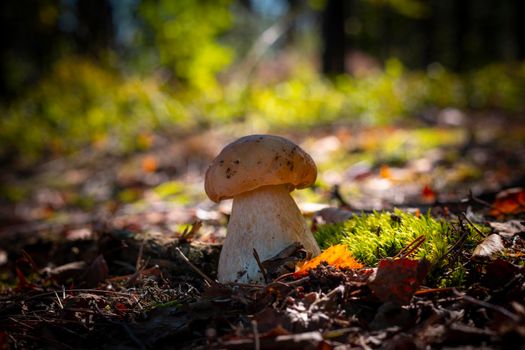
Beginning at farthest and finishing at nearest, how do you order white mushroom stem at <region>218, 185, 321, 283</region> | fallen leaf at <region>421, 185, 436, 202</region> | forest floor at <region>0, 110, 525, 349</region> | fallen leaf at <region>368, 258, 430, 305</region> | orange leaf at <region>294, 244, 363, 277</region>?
1. fallen leaf at <region>421, 185, 436, 202</region>
2. white mushroom stem at <region>218, 185, 321, 283</region>
3. orange leaf at <region>294, 244, 363, 277</region>
4. fallen leaf at <region>368, 258, 430, 305</region>
5. forest floor at <region>0, 110, 525, 349</region>

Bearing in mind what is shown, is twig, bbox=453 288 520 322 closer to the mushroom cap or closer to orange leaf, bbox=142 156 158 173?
the mushroom cap

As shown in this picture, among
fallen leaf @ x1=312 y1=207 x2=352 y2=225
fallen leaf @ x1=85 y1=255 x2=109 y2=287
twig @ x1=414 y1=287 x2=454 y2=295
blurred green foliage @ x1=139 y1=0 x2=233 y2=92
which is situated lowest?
fallen leaf @ x1=85 y1=255 x2=109 y2=287

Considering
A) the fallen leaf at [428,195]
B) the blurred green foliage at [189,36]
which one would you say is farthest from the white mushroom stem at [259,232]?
the blurred green foliage at [189,36]

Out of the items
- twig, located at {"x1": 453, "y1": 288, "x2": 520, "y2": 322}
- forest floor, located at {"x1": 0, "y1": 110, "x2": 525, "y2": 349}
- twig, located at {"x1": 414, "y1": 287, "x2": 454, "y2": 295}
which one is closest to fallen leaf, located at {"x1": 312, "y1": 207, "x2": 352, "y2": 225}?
forest floor, located at {"x1": 0, "y1": 110, "x2": 525, "y2": 349}

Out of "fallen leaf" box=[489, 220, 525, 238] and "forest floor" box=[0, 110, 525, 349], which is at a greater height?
"fallen leaf" box=[489, 220, 525, 238]

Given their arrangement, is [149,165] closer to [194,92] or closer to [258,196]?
[194,92]
